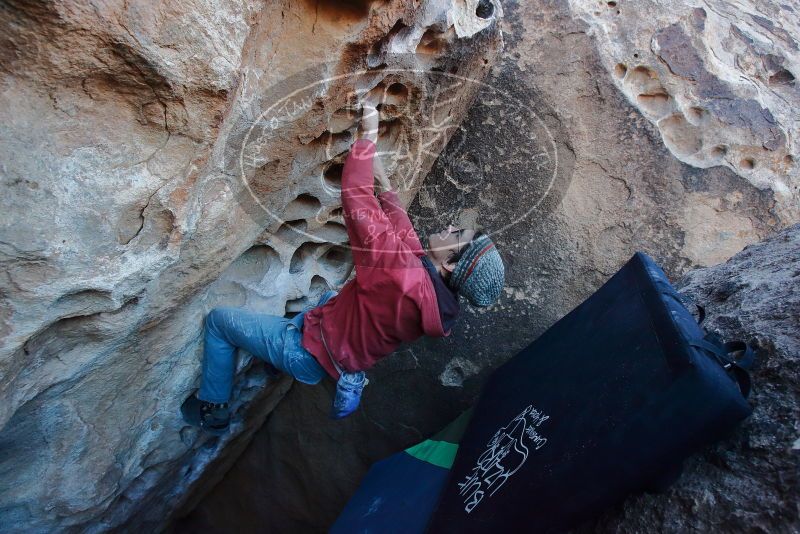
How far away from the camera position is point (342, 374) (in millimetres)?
1341

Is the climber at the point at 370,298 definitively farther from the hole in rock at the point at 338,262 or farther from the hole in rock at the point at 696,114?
the hole in rock at the point at 696,114

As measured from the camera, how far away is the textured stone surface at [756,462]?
2.80 feet

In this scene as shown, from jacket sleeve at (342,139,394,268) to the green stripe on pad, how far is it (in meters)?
0.58

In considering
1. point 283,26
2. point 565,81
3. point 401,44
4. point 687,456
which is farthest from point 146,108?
point 565,81

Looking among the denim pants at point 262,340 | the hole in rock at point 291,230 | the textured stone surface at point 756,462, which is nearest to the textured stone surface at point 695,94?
the textured stone surface at point 756,462

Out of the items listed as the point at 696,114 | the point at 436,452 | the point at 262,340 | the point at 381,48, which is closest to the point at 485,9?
the point at 381,48

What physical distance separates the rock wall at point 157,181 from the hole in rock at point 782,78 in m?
0.92

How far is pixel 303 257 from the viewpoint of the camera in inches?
64.5

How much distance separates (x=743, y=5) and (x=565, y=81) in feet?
2.64

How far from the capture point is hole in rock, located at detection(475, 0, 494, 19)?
1.43 meters

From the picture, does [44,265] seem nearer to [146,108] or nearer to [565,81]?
[146,108]

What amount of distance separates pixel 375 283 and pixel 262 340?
388mm

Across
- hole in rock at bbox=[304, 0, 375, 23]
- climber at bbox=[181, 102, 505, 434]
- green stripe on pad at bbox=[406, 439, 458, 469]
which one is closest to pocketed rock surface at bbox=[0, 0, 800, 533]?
hole in rock at bbox=[304, 0, 375, 23]

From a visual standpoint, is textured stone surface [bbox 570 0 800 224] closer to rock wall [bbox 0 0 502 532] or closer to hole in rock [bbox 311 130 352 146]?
rock wall [bbox 0 0 502 532]
